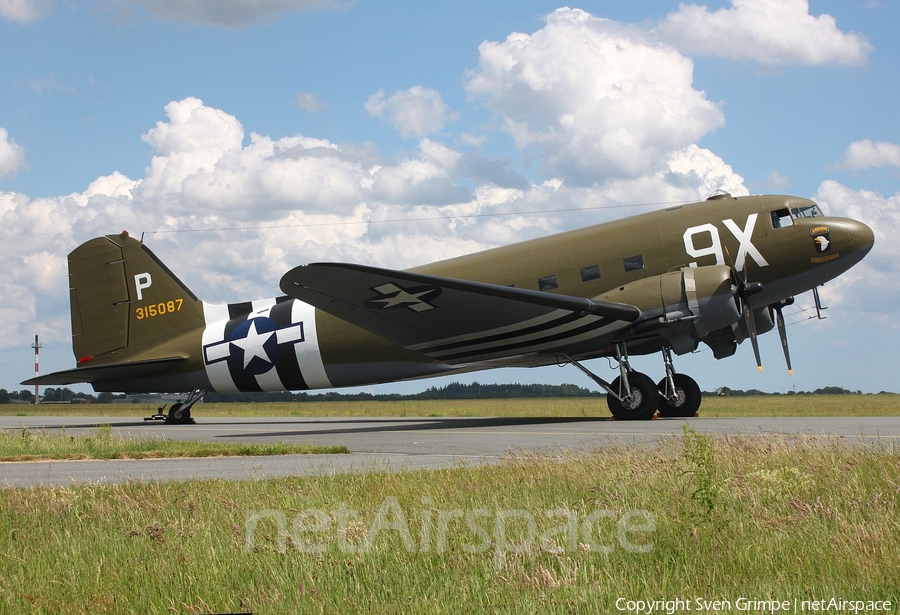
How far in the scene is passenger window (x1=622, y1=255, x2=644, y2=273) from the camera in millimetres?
22422

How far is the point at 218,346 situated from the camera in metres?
28.6

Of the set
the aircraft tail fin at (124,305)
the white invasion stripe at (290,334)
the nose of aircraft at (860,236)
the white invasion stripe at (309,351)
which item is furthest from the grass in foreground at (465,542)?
the aircraft tail fin at (124,305)

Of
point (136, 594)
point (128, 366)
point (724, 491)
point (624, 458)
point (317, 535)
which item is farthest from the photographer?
point (128, 366)

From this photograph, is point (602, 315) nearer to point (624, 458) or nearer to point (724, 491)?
point (624, 458)

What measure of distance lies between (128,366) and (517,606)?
87.3ft

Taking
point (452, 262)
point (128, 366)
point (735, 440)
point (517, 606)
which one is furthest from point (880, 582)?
point (128, 366)

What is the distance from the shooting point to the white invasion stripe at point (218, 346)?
28.5 metres

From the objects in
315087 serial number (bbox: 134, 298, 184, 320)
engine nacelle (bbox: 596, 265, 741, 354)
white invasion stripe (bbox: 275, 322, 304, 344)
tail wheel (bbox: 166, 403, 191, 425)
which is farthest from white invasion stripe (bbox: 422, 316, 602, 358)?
tail wheel (bbox: 166, 403, 191, 425)

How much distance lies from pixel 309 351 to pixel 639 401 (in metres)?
10.8

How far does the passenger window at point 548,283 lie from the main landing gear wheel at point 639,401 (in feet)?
10.3

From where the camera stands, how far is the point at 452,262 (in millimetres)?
25344

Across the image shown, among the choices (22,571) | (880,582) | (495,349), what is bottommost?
(880,582)

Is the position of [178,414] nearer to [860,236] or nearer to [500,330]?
[500,330]

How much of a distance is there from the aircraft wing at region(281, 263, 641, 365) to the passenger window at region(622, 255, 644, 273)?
1202 mm
